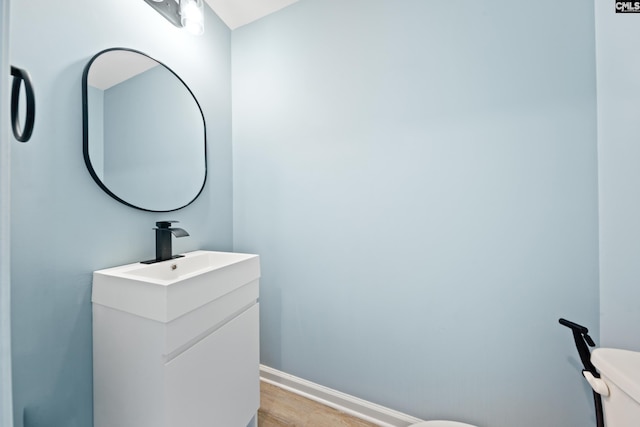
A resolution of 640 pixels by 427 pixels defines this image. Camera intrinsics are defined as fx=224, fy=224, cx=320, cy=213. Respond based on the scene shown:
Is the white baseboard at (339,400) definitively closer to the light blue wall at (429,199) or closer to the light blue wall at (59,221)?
the light blue wall at (429,199)

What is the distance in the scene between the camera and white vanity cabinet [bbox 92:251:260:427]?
27.3 inches

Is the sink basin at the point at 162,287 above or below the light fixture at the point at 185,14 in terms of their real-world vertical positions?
below

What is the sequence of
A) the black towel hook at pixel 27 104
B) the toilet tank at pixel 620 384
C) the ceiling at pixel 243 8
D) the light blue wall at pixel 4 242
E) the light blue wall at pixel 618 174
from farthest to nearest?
the ceiling at pixel 243 8 → the light blue wall at pixel 618 174 → the toilet tank at pixel 620 384 → the black towel hook at pixel 27 104 → the light blue wall at pixel 4 242

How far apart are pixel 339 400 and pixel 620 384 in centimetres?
112

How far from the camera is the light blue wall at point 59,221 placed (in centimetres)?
66

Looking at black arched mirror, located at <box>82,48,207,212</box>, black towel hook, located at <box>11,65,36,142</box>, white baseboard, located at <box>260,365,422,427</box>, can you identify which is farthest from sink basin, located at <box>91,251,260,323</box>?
white baseboard, located at <box>260,365,422,427</box>

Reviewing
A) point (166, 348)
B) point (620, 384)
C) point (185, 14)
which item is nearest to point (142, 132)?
point (185, 14)

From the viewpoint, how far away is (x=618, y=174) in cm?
82

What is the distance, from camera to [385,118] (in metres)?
1.15

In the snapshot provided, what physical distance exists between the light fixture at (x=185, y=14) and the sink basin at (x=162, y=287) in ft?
3.87

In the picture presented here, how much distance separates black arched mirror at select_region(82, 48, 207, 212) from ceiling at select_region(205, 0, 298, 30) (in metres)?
0.62

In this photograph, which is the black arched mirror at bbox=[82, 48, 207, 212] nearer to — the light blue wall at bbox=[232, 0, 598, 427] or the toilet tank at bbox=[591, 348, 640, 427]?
the light blue wall at bbox=[232, 0, 598, 427]

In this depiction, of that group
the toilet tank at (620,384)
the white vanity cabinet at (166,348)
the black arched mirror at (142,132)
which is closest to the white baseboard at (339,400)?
the white vanity cabinet at (166,348)

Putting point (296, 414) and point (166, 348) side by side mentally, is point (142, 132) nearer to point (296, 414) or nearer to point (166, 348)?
point (166, 348)
